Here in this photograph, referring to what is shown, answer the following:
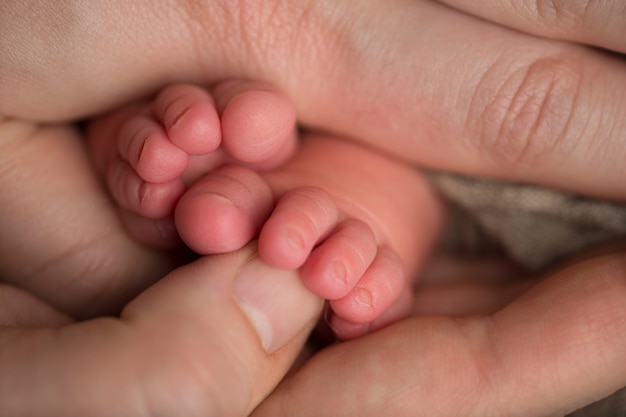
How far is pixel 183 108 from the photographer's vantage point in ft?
2.84

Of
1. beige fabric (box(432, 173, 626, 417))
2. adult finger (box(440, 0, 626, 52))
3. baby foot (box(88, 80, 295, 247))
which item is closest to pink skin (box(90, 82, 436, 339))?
baby foot (box(88, 80, 295, 247))

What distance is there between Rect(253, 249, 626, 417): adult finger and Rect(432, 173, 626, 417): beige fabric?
156 mm

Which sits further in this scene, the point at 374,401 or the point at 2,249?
the point at 2,249

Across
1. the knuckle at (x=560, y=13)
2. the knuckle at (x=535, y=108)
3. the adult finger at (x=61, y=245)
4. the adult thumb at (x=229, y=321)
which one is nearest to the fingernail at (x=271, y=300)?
the adult thumb at (x=229, y=321)

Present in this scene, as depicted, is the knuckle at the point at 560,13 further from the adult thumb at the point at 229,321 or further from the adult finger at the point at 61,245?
the adult finger at the point at 61,245

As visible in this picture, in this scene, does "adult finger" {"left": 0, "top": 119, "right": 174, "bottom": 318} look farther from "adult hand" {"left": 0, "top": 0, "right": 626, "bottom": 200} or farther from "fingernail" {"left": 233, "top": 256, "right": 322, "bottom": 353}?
"fingernail" {"left": 233, "top": 256, "right": 322, "bottom": 353}

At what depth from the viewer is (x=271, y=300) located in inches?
32.5

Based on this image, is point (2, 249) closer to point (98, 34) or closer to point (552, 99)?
point (98, 34)

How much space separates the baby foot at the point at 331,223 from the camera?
0.80m

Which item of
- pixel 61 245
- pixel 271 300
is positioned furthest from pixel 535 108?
pixel 61 245

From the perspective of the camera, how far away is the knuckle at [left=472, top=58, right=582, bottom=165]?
0.92 m

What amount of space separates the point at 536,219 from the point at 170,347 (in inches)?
24.1

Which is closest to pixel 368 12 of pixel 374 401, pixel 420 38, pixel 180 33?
pixel 420 38

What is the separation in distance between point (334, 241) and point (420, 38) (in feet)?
1.05
